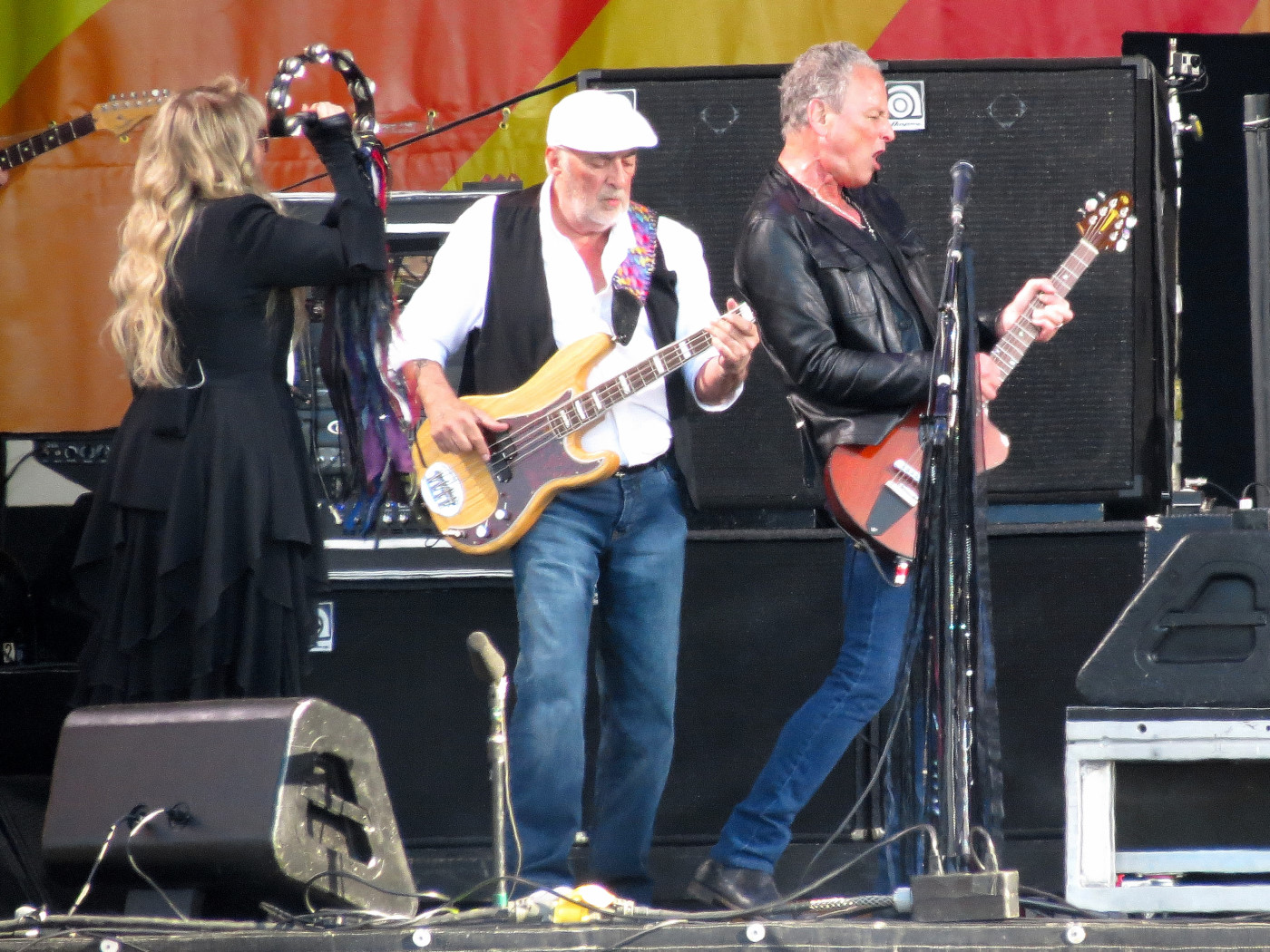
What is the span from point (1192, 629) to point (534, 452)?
4.18 feet

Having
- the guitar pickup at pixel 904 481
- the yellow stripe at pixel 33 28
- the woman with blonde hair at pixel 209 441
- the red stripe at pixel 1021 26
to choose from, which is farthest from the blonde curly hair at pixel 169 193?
the red stripe at pixel 1021 26

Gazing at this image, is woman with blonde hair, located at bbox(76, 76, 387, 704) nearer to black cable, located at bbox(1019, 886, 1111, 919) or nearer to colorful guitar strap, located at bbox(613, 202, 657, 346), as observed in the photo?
colorful guitar strap, located at bbox(613, 202, 657, 346)

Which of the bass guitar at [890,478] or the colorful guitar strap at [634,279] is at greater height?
the colorful guitar strap at [634,279]

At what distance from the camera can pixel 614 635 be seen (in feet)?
11.3

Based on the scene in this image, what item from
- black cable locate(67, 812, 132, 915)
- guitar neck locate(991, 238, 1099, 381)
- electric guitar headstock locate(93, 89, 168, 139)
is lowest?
black cable locate(67, 812, 132, 915)

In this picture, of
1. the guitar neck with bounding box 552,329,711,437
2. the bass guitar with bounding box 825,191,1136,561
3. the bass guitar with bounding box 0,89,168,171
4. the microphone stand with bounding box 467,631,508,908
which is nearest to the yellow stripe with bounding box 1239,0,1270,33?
the bass guitar with bounding box 825,191,1136,561

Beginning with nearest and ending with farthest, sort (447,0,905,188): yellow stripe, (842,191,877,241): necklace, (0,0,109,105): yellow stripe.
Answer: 1. (842,191,877,241): necklace
2. (447,0,905,188): yellow stripe
3. (0,0,109,105): yellow stripe

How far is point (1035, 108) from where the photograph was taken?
414 centimetres

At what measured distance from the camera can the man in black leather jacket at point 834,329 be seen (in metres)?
3.58

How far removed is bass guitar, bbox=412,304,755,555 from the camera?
11.2 ft

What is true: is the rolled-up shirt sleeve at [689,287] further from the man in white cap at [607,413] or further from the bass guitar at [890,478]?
the bass guitar at [890,478]

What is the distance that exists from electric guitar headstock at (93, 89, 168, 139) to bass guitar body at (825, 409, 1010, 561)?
2.17 metres

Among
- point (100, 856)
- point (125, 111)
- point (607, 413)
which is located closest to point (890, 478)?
point (607, 413)

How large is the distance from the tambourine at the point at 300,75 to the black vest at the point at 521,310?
0.31 metres
